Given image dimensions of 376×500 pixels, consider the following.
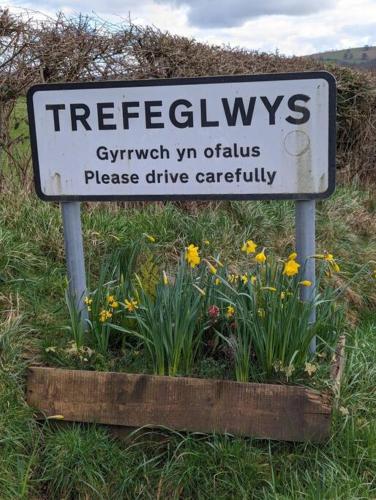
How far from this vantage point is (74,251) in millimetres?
2910

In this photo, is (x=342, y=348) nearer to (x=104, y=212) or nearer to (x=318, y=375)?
(x=318, y=375)

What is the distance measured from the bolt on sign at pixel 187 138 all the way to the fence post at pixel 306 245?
107 millimetres

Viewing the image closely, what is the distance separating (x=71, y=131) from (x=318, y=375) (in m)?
1.59

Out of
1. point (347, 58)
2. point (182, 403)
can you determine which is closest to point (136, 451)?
point (182, 403)

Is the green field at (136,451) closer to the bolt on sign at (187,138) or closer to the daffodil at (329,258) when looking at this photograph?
the daffodil at (329,258)

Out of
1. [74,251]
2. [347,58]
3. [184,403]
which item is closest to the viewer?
[184,403]

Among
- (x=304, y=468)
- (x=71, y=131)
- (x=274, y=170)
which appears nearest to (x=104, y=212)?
(x=71, y=131)

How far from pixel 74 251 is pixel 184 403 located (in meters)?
0.94

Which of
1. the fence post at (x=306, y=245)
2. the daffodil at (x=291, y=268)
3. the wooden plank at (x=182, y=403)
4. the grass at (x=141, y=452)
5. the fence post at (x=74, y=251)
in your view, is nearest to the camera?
the grass at (x=141, y=452)

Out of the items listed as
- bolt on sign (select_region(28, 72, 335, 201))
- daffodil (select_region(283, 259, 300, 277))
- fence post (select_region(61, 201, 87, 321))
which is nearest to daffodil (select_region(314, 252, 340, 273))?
daffodil (select_region(283, 259, 300, 277))

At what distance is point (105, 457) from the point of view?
2463 mm

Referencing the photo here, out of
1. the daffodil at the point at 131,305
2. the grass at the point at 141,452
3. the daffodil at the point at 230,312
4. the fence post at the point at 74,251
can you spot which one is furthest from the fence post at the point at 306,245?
the fence post at the point at 74,251

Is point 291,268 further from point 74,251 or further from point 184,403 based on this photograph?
point 74,251

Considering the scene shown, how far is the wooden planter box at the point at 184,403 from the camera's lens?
2434mm
